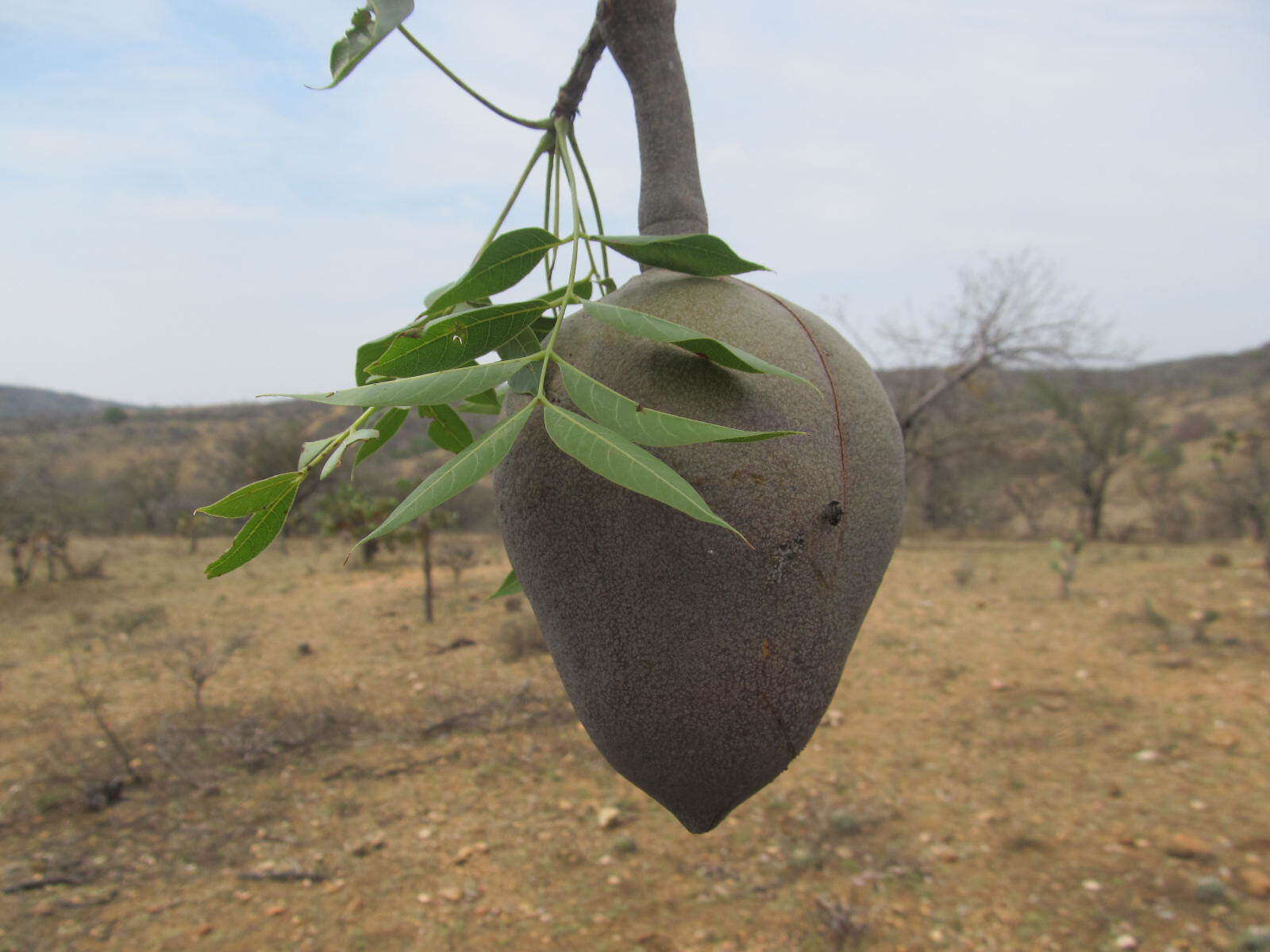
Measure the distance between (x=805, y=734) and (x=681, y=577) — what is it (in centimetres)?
23

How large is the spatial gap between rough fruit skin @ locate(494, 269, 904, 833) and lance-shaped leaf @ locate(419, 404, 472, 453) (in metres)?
0.07

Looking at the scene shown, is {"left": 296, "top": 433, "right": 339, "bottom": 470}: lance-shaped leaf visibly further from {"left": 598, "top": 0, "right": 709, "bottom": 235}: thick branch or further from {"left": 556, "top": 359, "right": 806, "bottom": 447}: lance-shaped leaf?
{"left": 598, "top": 0, "right": 709, "bottom": 235}: thick branch

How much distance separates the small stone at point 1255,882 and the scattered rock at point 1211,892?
141 mm

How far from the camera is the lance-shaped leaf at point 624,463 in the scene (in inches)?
20.0

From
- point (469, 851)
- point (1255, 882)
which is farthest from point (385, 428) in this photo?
point (1255, 882)

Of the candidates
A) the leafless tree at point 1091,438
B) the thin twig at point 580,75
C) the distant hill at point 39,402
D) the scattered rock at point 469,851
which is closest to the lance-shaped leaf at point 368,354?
the thin twig at point 580,75

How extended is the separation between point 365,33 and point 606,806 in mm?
4291

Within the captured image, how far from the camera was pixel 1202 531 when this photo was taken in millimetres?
13312

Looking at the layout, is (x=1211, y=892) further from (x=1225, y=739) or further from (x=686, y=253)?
(x=686, y=253)

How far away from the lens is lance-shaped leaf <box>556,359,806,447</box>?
53 centimetres

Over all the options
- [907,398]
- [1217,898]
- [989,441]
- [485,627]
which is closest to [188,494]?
[485,627]

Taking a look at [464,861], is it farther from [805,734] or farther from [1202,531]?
[1202,531]

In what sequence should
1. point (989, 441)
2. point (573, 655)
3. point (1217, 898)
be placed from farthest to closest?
point (989, 441), point (1217, 898), point (573, 655)

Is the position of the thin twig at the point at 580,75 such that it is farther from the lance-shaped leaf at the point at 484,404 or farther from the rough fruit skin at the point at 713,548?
the lance-shaped leaf at the point at 484,404
